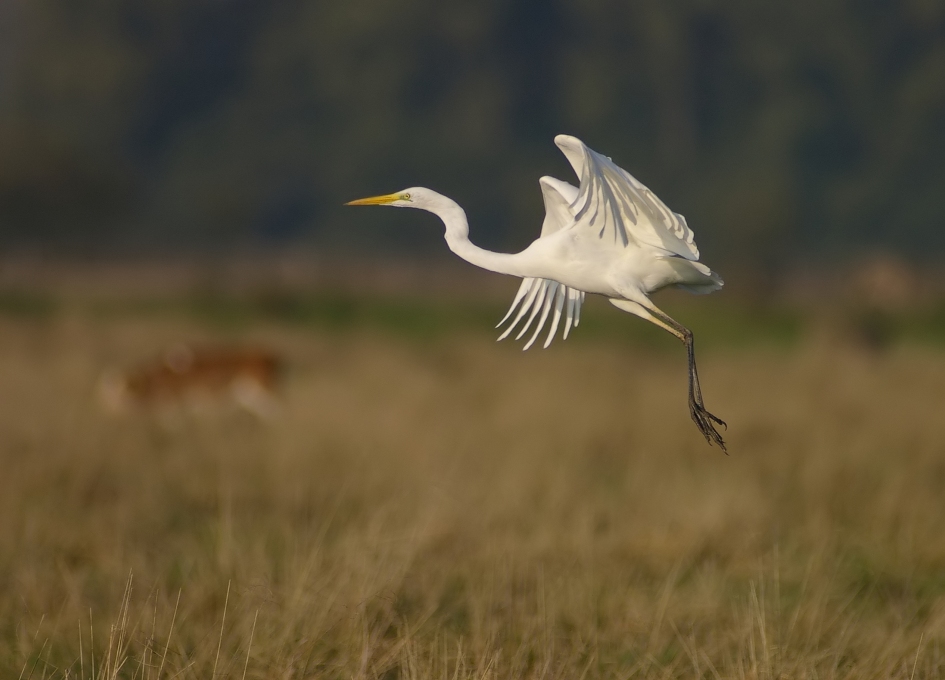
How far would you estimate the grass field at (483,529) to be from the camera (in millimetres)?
4480

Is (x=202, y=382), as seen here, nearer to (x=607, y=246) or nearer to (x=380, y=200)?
(x=380, y=200)

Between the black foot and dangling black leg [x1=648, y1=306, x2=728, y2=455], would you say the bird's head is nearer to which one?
dangling black leg [x1=648, y1=306, x2=728, y2=455]

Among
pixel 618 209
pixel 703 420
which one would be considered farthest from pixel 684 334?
pixel 618 209

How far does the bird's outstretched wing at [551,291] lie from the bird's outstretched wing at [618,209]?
0.57 ft

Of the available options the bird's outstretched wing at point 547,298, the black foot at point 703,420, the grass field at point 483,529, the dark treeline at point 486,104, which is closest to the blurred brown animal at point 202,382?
the grass field at point 483,529

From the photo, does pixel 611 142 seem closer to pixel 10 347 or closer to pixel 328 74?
pixel 328 74

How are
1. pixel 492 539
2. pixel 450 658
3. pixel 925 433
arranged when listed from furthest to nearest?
pixel 925 433 → pixel 492 539 → pixel 450 658

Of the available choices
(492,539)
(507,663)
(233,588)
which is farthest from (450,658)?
(492,539)

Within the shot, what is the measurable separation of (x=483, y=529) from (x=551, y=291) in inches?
119

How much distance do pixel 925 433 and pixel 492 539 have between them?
14.5 feet

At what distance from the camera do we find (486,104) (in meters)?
75.8

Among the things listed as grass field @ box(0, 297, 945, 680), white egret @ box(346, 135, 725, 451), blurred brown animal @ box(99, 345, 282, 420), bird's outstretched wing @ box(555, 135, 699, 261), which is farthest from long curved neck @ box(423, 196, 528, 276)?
blurred brown animal @ box(99, 345, 282, 420)

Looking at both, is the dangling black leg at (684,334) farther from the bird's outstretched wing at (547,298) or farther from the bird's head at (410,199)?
the bird's head at (410,199)

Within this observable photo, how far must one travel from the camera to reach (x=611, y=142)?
71.9 metres
